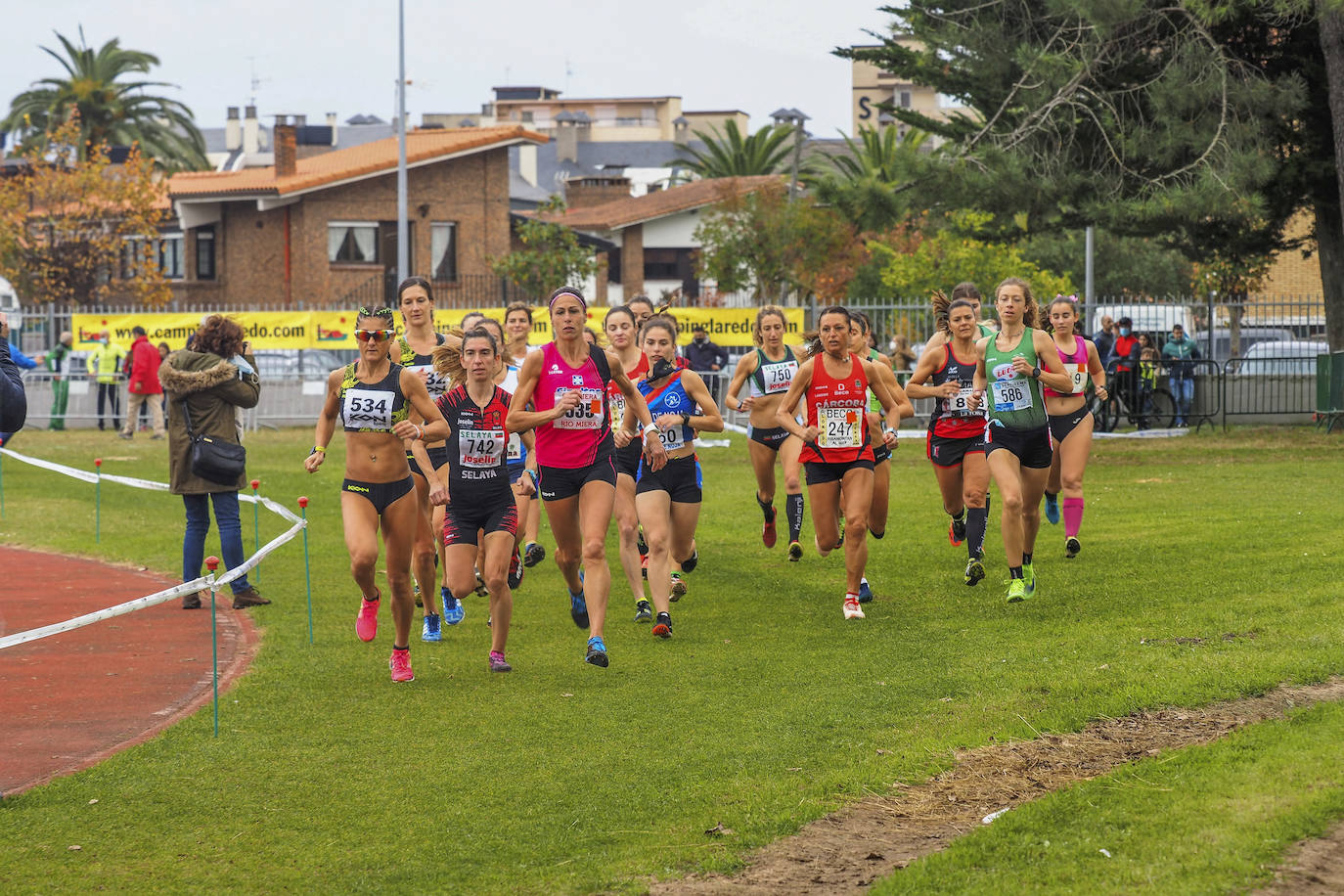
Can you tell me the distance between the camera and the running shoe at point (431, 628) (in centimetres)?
1063

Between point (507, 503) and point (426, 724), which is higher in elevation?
point (507, 503)

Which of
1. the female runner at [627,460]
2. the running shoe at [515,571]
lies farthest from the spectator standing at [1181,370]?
the running shoe at [515,571]

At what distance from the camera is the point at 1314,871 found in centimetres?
542

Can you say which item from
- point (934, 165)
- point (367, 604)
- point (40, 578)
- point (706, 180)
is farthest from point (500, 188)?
point (367, 604)

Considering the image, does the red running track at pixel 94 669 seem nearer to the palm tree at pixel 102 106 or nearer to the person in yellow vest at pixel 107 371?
the person in yellow vest at pixel 107 371

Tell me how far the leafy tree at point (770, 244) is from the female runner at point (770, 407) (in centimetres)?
3330

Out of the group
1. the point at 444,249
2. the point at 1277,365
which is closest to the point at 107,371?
the point at 444,249

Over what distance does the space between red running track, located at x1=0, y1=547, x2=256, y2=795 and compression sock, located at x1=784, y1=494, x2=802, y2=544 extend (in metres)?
4.63

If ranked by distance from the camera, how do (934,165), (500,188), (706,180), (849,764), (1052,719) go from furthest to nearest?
1. (706,180)
2. (500,188)
3. (934,165)
4. (1052,719)
5. (849,764)

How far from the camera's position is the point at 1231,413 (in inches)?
1115

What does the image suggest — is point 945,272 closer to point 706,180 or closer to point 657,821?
point 706,180

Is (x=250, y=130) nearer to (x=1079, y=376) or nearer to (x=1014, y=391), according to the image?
(x=1079, y=376)

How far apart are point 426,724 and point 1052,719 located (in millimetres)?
3128

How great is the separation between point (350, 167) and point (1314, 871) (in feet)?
156
